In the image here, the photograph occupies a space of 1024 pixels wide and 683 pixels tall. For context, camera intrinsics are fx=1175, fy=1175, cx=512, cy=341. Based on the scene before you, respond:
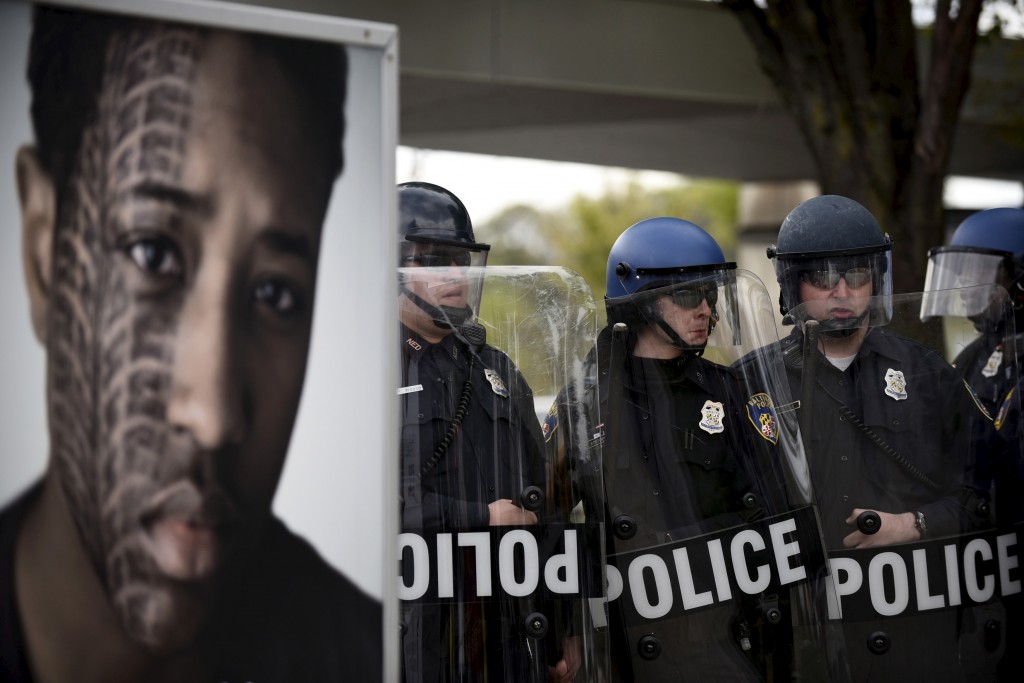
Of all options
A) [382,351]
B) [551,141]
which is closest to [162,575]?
[382,351]

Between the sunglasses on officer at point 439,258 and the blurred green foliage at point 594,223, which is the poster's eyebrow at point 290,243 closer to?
the sunglasses on officer at point 439,258

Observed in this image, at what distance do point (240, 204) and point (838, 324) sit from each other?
2.18 metres

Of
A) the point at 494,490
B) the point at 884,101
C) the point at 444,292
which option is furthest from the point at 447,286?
the point at 884,101

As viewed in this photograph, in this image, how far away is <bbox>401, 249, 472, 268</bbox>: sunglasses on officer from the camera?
12.2 ft

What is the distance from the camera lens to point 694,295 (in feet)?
11.6

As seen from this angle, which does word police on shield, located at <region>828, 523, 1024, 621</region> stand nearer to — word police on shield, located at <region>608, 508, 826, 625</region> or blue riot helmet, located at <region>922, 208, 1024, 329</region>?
word police on shield, located at <region>608, 508, 826, 625</region>

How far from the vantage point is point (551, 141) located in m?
12.3

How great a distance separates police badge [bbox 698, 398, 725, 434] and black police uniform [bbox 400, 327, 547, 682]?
1.65 feet

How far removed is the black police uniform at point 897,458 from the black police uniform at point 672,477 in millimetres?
336

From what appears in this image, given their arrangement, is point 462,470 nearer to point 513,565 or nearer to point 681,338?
point 513,565

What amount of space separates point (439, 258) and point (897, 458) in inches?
60.4

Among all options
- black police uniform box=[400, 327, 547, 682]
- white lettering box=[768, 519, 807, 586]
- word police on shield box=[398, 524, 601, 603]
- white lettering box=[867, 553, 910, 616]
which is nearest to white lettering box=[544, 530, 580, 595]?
word police on shield box=[398, 524, 601, 603]

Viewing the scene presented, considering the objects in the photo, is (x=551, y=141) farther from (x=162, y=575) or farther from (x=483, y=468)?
(x=162, y=575)

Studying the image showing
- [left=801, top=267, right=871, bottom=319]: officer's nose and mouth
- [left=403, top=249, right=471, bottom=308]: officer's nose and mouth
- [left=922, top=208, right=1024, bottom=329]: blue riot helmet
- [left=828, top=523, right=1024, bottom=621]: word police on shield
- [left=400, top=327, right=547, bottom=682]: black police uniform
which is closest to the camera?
[left=400, top=327, right=547, bottom=682]: black police uniform
